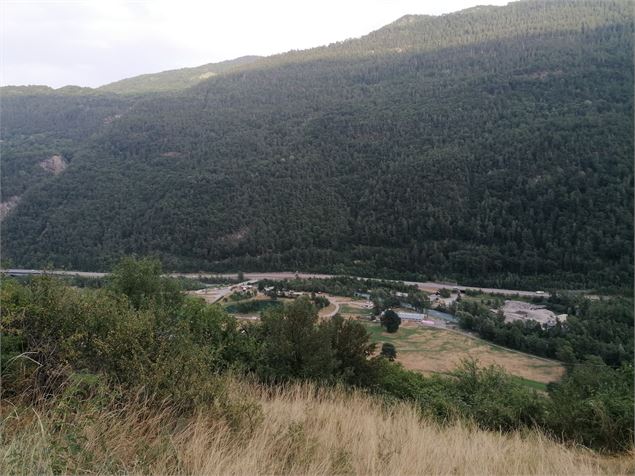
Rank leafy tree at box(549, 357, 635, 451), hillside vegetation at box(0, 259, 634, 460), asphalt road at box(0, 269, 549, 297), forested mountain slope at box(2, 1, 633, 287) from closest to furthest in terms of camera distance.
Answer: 1. hillside vegetation at box(0, 259, 634, 460)
2. leafy tree at box(549, 357, 635, 451)
3. asphalt road at box(0, 269, 549, 297)
4. forested mountain slope at box(2, 1, 633, 287)

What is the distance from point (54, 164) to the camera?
238ft

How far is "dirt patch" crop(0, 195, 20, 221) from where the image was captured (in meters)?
56.7

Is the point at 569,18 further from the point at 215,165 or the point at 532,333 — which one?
the point at 532,333

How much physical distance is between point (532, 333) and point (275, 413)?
2335cm

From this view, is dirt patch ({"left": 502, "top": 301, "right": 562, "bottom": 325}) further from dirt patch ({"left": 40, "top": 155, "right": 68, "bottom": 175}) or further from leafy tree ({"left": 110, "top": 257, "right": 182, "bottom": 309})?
dirt patch ({"left": 40, "top": 155, "right": 68, "bottom": 175})

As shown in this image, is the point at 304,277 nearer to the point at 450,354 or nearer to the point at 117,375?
the point at 450,354

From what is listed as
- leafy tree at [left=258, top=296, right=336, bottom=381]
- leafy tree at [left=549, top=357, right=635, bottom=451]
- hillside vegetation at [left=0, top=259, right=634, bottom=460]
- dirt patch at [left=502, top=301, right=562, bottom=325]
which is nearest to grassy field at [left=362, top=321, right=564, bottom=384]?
dirt patch at [left=502, top=301, right=562, bottom=325]

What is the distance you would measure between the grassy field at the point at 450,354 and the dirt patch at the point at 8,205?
5887 cm

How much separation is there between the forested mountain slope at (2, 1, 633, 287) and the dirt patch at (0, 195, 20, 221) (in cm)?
309

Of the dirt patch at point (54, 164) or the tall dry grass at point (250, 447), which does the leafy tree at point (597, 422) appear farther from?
the dirt patch at point (54, 164)

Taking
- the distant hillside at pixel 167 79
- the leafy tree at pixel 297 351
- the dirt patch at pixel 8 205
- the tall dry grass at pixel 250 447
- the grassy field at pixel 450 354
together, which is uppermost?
the distant hillside at pixel 167 79

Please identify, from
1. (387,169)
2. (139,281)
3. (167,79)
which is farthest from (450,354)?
(167,79)

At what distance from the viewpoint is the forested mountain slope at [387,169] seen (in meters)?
42.2

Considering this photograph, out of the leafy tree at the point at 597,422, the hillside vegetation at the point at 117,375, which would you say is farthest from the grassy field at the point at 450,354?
the hillside vegetation at the point at 117,375
